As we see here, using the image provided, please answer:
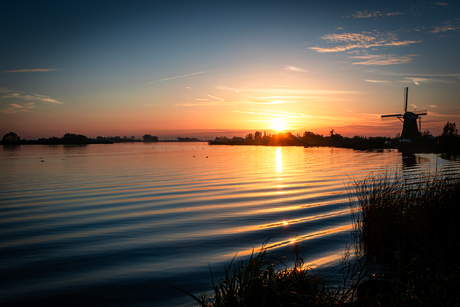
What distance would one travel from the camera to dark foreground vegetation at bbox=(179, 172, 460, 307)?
453 cm

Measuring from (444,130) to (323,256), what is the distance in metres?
148

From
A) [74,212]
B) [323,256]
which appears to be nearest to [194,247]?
[323,256]

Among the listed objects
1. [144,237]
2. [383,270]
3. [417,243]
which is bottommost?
[144,237]

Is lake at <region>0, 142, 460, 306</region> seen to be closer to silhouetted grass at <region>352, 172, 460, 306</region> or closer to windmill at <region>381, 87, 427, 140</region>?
silhouetted grass at <region>352, 172, 460, 306</region>

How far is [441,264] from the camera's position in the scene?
19.7 ft

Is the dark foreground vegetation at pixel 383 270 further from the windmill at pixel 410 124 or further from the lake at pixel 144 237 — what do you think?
the windmill at pixel 410 124

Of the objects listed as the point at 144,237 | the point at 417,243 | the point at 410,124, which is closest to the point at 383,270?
the point at 417,243

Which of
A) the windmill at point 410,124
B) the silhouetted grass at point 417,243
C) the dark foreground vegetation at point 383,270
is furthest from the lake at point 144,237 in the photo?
the windmill at point 410,124

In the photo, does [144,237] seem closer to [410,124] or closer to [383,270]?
[383,270]

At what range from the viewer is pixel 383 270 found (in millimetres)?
A: 7109

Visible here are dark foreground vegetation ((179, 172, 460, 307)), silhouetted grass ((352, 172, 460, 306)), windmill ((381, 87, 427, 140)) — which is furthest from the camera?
windmill ((381, 87, 427, 140))

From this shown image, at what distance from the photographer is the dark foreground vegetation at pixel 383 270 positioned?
4.53 metres

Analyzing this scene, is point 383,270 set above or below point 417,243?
below

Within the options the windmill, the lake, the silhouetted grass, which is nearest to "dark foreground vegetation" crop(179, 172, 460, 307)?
the silhouetted grass
